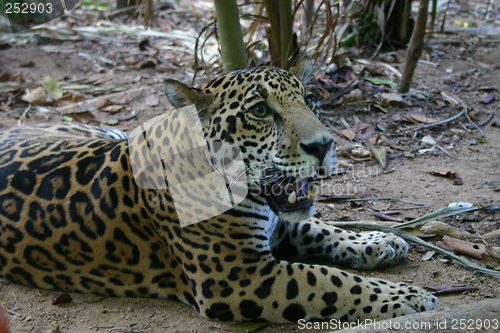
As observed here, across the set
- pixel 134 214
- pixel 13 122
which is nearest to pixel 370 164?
pixel 134 214

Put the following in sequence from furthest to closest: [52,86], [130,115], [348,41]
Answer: [348,41]
[52,86]
[130,115]

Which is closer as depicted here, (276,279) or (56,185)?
(276,279)

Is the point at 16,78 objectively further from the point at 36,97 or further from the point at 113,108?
the point at 113,108

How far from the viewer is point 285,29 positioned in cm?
737

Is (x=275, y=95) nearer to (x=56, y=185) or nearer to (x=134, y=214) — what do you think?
(x=134, y=214)

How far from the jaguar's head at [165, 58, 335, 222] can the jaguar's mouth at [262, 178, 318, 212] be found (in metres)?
0.05

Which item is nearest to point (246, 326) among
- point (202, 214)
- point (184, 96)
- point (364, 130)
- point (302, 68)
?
point (202, 214)

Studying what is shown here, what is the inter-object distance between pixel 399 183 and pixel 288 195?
8.03 ft

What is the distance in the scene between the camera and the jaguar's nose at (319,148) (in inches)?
148

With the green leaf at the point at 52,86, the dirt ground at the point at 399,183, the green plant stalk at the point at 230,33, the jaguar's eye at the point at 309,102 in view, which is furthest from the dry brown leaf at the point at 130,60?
the jaguar's eye at the point at 309,102

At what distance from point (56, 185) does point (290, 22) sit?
428 centimetres

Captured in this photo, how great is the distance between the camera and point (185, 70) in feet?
32.2

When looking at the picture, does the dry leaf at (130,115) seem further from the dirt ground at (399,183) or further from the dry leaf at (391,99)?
the dry leaf at (391,99)

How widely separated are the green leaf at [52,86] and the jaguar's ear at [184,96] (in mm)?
5716
